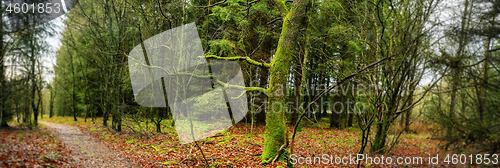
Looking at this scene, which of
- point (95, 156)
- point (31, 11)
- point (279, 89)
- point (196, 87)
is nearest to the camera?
point (279, 89)

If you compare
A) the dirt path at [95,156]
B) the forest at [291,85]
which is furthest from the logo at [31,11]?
the dirt path at [95,156]

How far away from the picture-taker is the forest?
3.26 meters

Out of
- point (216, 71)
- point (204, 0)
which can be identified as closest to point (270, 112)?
point (204, 0)

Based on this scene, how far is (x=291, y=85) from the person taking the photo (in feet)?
41.9

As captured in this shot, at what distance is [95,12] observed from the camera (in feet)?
38.7

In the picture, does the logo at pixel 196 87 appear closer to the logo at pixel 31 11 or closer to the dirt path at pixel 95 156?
the dirt path at pixel 95 156

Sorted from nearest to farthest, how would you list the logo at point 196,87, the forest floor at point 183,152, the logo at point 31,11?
1. the forest floor at point 183,152
2. the logo at point 31,11
3. the logo at point 196,87

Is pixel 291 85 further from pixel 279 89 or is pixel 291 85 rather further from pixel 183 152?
pixel 183 152

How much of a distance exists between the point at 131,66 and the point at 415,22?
1165cm

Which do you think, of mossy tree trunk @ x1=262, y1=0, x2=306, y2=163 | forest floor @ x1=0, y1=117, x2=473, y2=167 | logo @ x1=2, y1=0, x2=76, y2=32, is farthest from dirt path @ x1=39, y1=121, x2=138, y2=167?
logo @ x1=2, y1=0, x2=76, y2=32

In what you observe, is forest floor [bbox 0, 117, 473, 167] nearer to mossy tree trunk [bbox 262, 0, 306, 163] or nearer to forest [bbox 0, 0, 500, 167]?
forest [bbox 0, 0, 500, 167]

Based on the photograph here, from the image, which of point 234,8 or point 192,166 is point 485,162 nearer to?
point 192,166

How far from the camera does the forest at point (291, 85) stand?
3.26 metres

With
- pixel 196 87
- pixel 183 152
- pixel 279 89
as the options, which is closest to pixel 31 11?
pixel 196 87
